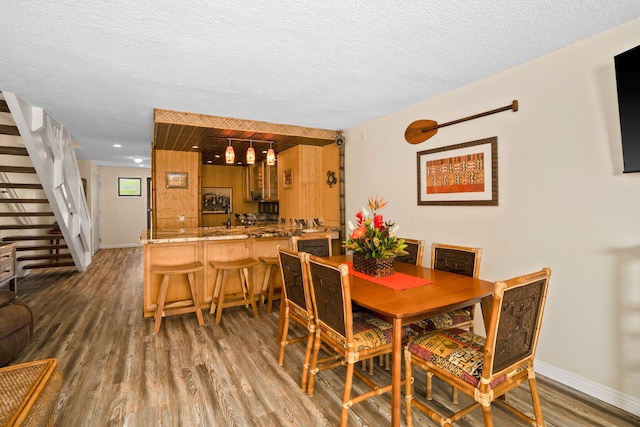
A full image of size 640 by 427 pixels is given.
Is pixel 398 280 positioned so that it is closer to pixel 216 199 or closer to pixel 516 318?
pixel 516 318

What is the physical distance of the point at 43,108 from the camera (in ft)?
12.3

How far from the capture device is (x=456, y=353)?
1707 millimetres

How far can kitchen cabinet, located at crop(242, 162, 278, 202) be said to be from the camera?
Answer: 257 inches

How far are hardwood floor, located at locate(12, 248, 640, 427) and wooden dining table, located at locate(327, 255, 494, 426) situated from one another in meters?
0.44

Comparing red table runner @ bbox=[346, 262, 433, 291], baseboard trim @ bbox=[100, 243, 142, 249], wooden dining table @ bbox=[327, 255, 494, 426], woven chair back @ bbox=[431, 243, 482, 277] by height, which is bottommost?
baseboard trim @ bbox=[100, 243, 142, 249]

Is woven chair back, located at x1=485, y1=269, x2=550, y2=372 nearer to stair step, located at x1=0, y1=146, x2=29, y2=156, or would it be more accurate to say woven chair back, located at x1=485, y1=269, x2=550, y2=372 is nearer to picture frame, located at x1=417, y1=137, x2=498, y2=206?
picture frame, located at x1=417, y1=137, x2=498, y2=206

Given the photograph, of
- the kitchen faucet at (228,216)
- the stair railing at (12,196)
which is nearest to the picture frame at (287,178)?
the kitchen faucet at (228,216)

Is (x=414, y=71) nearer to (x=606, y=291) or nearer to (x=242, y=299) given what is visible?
(x=606, y=291)

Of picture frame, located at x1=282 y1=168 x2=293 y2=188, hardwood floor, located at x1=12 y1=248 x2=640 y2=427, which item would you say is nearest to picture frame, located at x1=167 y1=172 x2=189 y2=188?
picture frame, located at x1=282 y1=168 x2=293 y2=188

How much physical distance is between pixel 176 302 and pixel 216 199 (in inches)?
186

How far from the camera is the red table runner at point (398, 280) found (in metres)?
2.16

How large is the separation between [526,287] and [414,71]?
1941mm

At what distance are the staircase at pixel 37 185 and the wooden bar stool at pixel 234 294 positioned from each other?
8.32 ft

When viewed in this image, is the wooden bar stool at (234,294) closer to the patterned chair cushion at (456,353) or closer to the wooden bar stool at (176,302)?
the wooden bar stool at (176,302)
